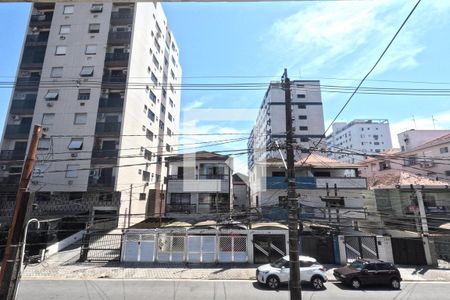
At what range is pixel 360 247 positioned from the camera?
65.1ft

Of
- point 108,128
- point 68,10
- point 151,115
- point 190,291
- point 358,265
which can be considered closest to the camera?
point 190,291

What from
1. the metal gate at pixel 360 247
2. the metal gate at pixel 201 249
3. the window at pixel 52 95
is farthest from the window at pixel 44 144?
the metal gate at pixel 360 247

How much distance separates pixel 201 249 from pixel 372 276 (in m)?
10.9

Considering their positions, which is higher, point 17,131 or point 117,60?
point 117,60

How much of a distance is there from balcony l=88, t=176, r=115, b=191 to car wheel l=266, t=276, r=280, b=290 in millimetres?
18966

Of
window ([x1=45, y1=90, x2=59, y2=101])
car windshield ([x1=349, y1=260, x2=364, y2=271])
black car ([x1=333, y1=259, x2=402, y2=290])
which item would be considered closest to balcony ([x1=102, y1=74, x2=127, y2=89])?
window ([x1=45, y1=90, x2=59, y2=101])

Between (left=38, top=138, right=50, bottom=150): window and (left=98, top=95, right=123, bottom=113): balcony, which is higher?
(left=98, top=95, right=123, bottom=113): balcony

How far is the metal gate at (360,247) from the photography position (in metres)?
19.8

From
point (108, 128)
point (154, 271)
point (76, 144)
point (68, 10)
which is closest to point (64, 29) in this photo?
point (68, 10)

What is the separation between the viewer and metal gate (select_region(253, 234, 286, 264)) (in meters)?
19.7

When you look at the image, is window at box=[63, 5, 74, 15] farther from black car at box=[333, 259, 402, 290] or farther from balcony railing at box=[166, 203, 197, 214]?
black car at box=[333, 259, 402, 290]

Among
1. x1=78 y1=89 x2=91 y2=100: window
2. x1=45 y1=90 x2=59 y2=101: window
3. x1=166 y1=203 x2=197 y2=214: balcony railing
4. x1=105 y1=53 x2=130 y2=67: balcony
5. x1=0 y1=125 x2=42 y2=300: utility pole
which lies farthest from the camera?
x1=105 y1=53 x2=130 y2=67: balcony

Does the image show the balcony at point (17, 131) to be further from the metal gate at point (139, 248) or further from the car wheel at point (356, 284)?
the car wheel at point (356, 284)

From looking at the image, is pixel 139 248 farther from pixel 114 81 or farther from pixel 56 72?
pixel 56 72
